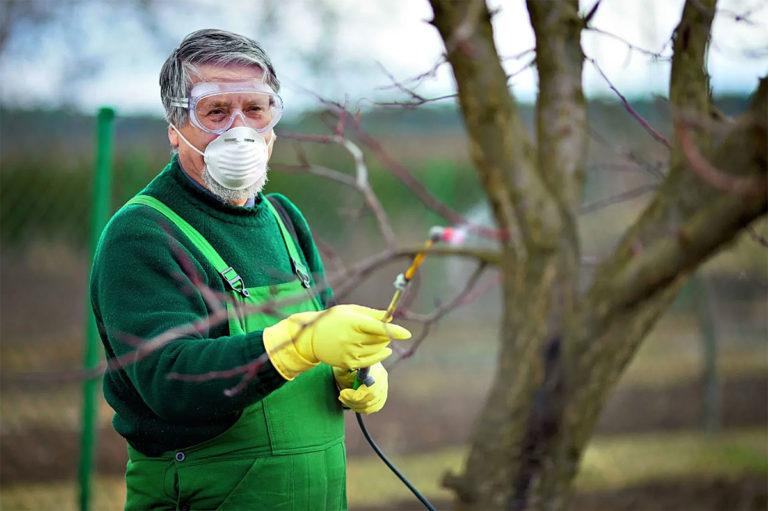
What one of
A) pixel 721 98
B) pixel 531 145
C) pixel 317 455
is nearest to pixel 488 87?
pixel 531 145

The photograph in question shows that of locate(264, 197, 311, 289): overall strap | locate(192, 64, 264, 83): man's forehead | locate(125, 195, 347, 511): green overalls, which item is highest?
locate(192, 64, 264, 83): man's forehead

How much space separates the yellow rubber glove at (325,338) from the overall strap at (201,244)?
197 mm

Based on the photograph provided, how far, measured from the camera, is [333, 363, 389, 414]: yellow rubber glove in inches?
78.4

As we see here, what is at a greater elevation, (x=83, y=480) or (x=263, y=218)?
(x=263, y=218)

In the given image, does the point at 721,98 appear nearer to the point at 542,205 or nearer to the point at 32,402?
the point at 542,205

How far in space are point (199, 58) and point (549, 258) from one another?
939 mm

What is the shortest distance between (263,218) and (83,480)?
198 cm

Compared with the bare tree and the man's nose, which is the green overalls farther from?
the bare tree

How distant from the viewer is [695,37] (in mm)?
1928

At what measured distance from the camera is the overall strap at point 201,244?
1.86 metres

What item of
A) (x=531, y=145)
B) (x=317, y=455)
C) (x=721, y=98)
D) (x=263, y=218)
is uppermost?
(x=721, y=98)

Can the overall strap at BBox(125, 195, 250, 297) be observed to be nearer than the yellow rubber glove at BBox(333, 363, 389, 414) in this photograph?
Yes

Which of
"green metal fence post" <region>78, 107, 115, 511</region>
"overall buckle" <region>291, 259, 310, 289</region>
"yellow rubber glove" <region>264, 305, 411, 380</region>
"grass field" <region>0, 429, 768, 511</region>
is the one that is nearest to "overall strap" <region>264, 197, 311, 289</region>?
"overall buckle" <region>291, 259, 310, 289</region>

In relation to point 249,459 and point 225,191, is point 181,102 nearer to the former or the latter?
point 225,191
